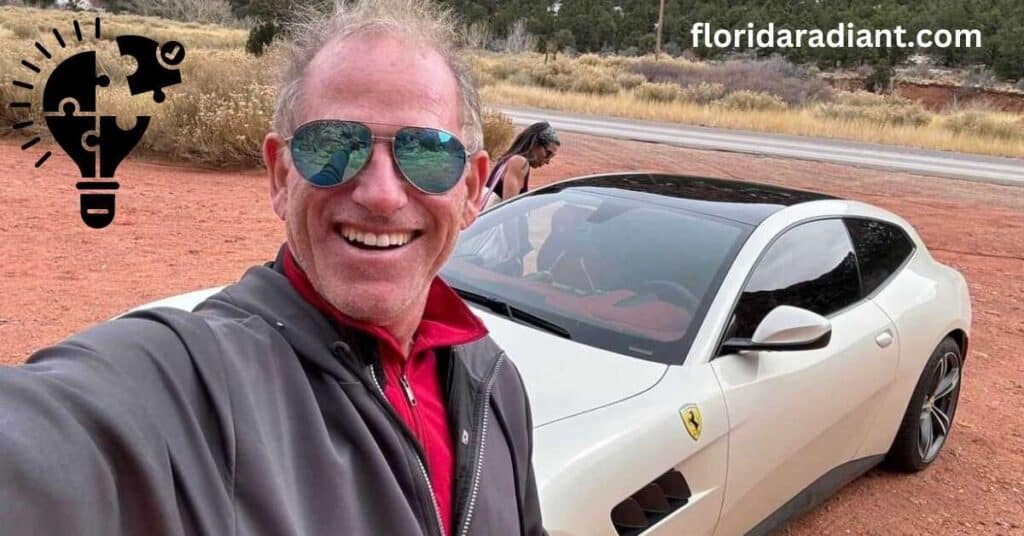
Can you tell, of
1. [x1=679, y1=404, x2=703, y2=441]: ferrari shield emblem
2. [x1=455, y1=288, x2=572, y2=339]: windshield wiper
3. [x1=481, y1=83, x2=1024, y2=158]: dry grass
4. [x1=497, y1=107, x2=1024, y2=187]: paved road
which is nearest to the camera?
[x1=679, y1=404, x2=703, y2=441]: ferrari shield emblem

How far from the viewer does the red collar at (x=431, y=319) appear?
1.38m

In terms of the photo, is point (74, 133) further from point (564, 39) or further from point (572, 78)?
point (564, 39)

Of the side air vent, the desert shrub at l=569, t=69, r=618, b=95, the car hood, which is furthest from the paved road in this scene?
the side air vent

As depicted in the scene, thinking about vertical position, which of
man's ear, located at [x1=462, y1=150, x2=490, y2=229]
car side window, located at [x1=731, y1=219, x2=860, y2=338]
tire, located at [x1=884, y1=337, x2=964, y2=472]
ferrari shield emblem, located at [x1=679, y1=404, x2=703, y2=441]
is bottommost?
tire, located at [x1=884, y1=337, x2=964, y2=472]

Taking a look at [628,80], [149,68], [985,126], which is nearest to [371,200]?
[149,68]

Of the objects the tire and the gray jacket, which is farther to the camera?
the tire

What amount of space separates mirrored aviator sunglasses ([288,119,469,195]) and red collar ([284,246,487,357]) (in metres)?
0.15

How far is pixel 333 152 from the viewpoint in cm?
141

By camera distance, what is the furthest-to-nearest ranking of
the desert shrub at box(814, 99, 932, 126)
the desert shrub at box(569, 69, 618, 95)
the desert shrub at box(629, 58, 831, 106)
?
1. the desert shrub at box(629, 58, 831, 106)
2. the desert shrub at box(569, 69, 618, 95)
3. the desert shrub at box(814, 99, 932, 126)

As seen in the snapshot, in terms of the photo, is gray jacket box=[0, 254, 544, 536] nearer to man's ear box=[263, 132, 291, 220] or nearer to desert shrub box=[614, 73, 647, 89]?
man's ear box=[263, 132, 291, 220]

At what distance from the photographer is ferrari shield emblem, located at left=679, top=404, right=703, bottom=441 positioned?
105 inches

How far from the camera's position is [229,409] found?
42.8 inches

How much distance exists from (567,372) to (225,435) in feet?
5.95

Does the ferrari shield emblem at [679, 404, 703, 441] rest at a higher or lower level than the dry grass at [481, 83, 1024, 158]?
lower
